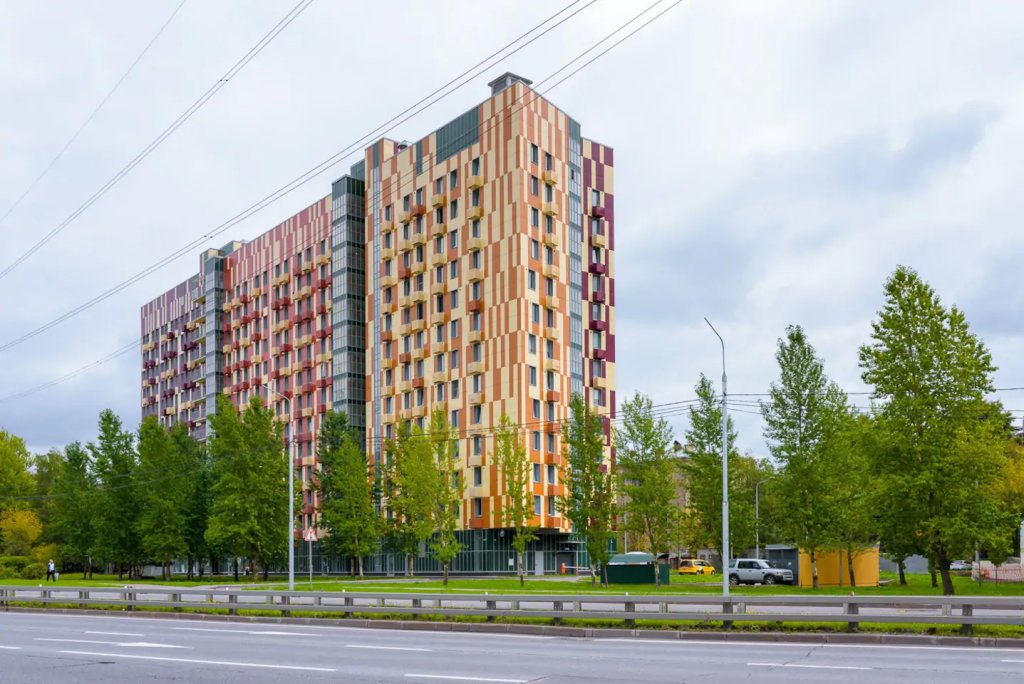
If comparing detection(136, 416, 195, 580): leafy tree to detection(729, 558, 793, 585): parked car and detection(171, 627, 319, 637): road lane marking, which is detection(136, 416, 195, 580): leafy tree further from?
detection(171, 627, 319, 637): road lane marking

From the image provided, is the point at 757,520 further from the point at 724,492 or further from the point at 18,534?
the point at 18,534

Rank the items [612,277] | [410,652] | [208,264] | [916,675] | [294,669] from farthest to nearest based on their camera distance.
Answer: [208,264], [612,277], [410,652], [294,669], [916,675]

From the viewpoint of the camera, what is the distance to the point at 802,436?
4759cm

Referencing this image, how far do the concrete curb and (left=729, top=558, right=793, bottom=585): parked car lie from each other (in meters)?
34.5

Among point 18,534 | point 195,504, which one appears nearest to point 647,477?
point 195,504

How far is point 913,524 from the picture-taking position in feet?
136

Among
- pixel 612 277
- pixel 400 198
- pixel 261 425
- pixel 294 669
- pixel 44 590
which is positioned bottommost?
pixel 44 590

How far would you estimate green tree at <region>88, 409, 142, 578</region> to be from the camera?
77.6m

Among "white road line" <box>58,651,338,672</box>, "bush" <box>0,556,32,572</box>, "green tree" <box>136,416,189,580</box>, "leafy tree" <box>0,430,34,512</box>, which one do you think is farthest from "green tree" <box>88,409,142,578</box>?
"white road line" <box>58,651,338,672</box>

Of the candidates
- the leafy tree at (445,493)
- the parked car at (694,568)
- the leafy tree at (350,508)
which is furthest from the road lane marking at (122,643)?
the parked car at (694,568)

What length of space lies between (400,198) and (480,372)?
2007 centimetres

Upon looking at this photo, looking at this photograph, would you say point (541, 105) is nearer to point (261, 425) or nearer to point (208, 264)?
point (261, 425)

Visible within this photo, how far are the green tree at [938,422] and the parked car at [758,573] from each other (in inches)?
650

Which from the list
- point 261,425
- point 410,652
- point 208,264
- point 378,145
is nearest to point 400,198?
point 378,145
